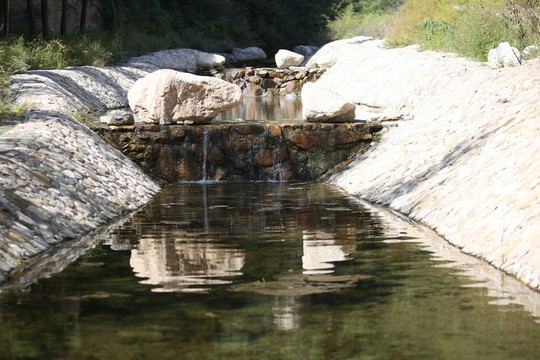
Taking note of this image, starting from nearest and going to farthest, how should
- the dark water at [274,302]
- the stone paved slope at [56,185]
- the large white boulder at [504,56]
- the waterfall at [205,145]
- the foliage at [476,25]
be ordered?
1. the dark water at [274,302]
2. the stone paved slope at [56,185]
3. the waterfall at [205,145]
4. the large white boulder at [504,56]
5. the foliage at [476,25]

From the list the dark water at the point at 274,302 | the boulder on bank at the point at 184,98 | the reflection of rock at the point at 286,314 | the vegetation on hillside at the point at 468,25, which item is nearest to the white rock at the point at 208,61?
the vegetation on hillside at the point at 468,25

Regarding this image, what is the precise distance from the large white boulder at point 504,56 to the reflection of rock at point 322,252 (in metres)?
8.62

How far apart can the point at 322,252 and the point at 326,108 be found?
789 cm

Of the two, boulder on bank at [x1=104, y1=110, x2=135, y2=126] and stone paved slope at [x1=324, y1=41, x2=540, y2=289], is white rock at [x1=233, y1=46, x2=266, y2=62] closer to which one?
stone paved slope at [x1=324, y1=41, x2=540, y2=289]

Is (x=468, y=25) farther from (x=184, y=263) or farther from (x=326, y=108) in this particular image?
(x=184, y=263)

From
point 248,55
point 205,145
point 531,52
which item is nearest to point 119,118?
point 205,145

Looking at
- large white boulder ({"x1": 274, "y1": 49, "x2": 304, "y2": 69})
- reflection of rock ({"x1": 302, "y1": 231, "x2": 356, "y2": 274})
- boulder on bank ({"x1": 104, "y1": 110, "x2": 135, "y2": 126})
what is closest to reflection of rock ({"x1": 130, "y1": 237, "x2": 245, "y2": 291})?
reflection of rock ({"x1": 302, "y1": 231, "x2": 356, "y2": 274})

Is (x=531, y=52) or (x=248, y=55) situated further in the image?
(x=248, y=55)

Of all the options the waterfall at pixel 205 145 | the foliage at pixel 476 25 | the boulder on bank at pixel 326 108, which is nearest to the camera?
the waterfall at pixel 205 145

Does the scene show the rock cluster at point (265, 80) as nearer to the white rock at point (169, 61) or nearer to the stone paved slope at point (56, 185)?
the white rock at point (169, 61)

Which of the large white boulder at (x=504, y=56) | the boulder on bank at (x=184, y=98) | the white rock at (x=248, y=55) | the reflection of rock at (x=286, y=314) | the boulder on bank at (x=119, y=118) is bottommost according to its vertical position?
the reflection of rock at (x=286, y=314)

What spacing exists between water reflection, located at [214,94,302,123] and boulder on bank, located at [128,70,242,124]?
2.43 meters

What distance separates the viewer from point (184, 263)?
258 inches

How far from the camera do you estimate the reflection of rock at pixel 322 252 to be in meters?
6.30
